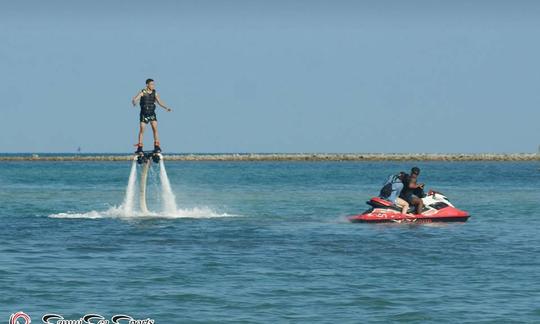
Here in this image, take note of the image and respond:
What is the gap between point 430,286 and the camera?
19641mm

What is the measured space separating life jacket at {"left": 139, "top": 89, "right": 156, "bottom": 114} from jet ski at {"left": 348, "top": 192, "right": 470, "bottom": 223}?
768cm

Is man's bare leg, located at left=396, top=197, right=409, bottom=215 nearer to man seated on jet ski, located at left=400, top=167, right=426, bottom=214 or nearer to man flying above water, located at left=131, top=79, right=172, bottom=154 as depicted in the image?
man seated on jet ski, located at left=400, top=167, right=426, bottom=214

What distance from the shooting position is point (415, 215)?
107ft

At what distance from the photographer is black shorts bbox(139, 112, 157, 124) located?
31.7 m

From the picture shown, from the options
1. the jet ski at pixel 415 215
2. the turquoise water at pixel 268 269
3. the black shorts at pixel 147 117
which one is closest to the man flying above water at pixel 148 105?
the black shorts at pixel 147 117

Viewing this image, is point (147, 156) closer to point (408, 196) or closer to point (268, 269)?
point (408, 196)

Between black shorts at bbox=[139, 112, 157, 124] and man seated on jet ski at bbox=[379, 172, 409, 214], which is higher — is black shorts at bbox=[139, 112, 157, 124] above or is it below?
above

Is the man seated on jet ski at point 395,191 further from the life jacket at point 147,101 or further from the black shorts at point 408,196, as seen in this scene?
the life jacket at point 147,101

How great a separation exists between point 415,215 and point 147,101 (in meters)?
9.23

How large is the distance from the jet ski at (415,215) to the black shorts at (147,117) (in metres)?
7.46

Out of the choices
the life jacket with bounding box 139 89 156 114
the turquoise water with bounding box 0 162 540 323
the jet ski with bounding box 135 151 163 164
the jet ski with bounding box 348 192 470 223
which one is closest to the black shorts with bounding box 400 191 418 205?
the jet ski with bounding box 348 192 470 223

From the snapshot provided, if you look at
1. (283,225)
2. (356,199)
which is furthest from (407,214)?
(356,199)

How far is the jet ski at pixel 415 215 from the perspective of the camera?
32531 millimetres

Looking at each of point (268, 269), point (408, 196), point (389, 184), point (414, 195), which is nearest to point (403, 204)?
point (408, 196)
